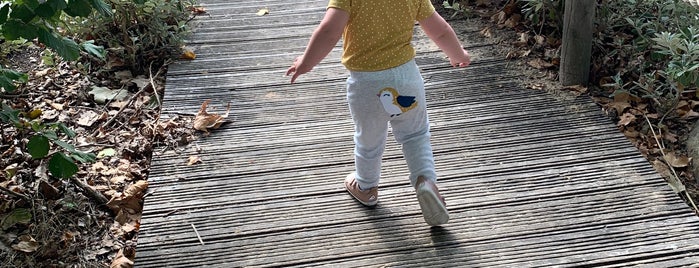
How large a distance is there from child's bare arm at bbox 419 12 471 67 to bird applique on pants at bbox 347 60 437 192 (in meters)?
0.14

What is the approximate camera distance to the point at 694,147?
10.2 ft

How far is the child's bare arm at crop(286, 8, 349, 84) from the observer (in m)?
2.30

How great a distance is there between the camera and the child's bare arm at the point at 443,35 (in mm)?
2463

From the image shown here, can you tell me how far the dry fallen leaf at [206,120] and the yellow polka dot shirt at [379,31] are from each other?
1.22 m

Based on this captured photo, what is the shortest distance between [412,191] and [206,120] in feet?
3.81

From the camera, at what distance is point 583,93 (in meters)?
3.59

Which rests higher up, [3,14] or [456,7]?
[3,14]

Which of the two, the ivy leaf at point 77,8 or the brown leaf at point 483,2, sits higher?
the ivy leaf at point 77,8

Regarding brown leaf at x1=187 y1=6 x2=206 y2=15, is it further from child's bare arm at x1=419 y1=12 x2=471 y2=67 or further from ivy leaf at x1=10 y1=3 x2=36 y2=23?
child's bare arm at x1=419 y1=12 x2=471 y2=67

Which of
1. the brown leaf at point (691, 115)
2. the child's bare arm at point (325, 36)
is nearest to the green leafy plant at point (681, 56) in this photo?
the brown leaf at point (691, 115)

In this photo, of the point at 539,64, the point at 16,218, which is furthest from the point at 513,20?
the point at 16,218

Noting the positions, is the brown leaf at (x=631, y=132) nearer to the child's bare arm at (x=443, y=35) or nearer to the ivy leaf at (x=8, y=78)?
the child's bare arm at (x=443, y=35)

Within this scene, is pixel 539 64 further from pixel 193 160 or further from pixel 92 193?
pixel 92 193

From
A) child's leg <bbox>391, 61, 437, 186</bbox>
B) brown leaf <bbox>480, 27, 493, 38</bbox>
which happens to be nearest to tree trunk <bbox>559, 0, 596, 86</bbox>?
brown leaf <bbox>480, 27, 493, 38</bbox>
